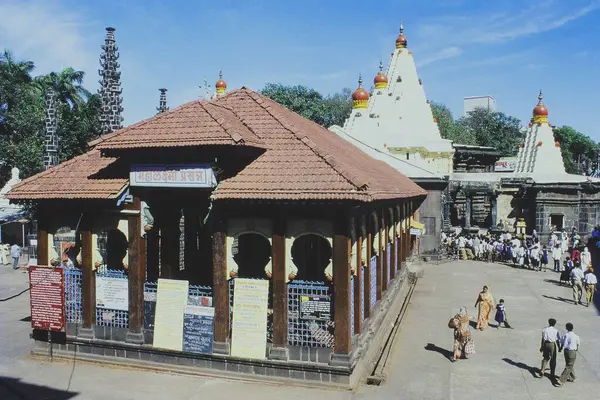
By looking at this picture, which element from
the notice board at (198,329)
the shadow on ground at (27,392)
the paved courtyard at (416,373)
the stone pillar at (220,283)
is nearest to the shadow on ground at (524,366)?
the paved courtyard at (416,373)

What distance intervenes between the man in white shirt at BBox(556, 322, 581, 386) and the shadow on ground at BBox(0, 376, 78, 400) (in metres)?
9.81

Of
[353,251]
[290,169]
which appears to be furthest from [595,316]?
[290,169]

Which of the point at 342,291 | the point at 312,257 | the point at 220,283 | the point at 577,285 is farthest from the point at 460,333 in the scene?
the point at 577,285

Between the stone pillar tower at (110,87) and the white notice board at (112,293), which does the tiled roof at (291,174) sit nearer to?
the white notice board at (112,293)

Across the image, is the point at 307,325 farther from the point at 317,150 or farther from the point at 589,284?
the point at 589,284

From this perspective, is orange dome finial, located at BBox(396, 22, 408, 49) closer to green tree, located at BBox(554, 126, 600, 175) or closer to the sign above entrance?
the sign above entrance

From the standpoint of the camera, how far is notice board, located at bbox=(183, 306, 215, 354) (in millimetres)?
11250

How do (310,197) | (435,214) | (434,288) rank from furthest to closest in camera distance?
(435,214), (434,288), (310,197)

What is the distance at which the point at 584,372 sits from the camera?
39.1ft

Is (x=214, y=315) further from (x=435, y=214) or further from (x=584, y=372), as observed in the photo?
(x=435, y=214)

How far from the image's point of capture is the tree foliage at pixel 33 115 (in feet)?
118

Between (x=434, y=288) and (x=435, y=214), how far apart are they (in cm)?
943

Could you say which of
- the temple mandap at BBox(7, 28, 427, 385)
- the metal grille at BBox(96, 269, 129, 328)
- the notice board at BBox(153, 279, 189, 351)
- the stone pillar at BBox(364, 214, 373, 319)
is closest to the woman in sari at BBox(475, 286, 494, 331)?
the temple mandap at BBox(7, 28, 427, 385)

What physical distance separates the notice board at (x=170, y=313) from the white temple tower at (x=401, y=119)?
86.8 feet
